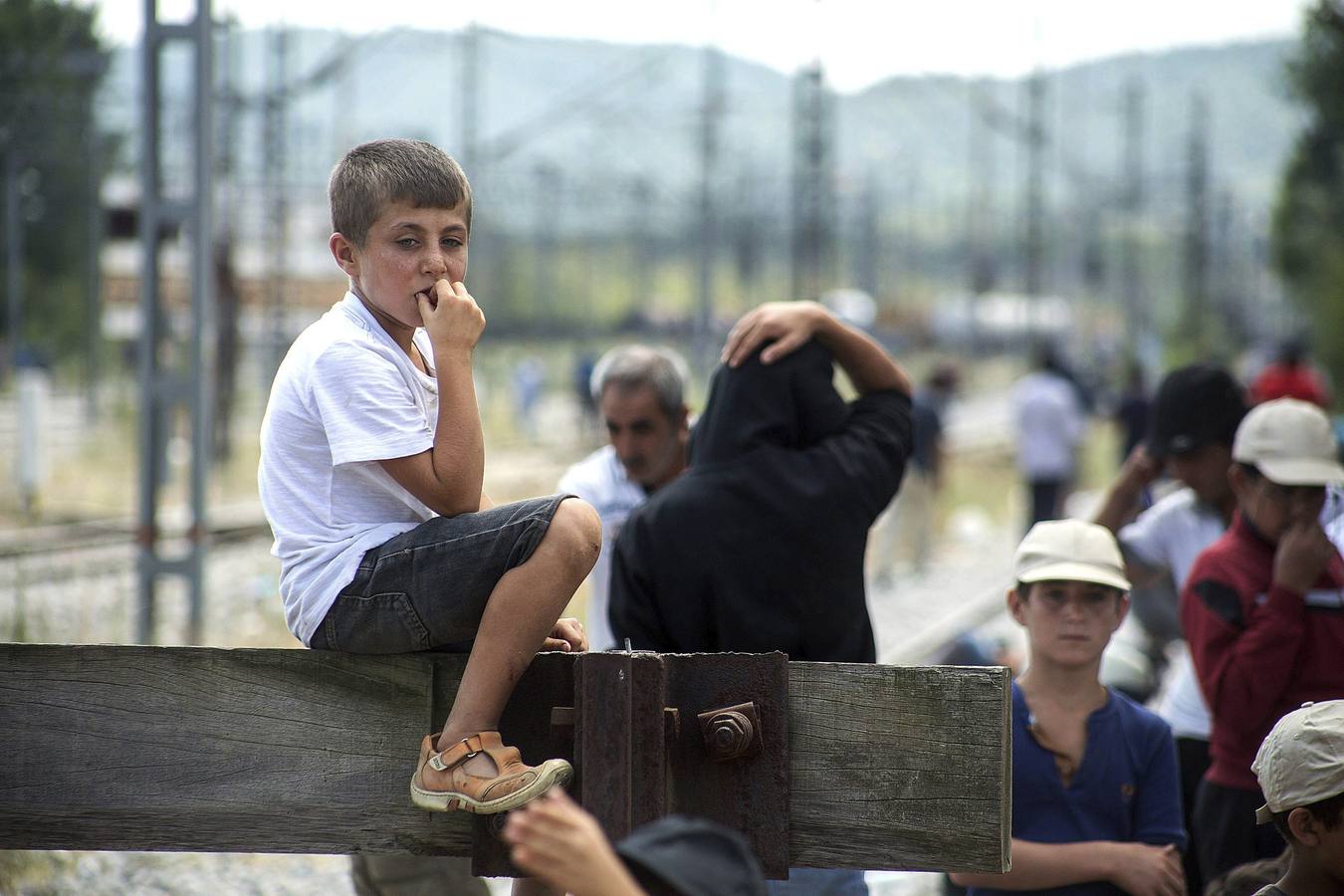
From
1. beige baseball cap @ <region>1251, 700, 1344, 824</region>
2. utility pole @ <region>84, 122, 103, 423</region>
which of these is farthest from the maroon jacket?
utility pole @ <region>84, 122, 103, 423</region>

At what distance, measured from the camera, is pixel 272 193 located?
846 inches

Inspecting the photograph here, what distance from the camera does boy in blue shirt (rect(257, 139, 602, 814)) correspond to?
7.80ft

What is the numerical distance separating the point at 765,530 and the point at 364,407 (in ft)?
3.54

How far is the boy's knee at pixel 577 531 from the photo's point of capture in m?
2.50

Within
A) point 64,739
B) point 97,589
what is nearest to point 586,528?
Result: point 64,739

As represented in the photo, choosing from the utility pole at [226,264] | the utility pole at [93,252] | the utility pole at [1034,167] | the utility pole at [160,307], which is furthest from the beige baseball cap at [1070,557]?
the utility pole at [1034,167]

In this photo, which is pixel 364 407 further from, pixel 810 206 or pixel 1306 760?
pixel 810 206

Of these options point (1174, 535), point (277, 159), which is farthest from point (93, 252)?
point (1174, 535)

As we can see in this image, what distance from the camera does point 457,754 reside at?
2283 millimetres

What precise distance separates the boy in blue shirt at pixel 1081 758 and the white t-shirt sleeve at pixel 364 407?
1.73 metres

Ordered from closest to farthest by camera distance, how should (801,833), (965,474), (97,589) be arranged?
1. (801,833)
2. (97,589)
3. (965,474)

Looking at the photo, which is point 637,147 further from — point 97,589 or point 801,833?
point 801,833

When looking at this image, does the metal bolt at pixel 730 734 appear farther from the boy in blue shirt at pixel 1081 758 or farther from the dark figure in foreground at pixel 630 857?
the boy in blue shirt at pixel 1081 758

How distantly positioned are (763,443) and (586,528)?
101 centimetres
